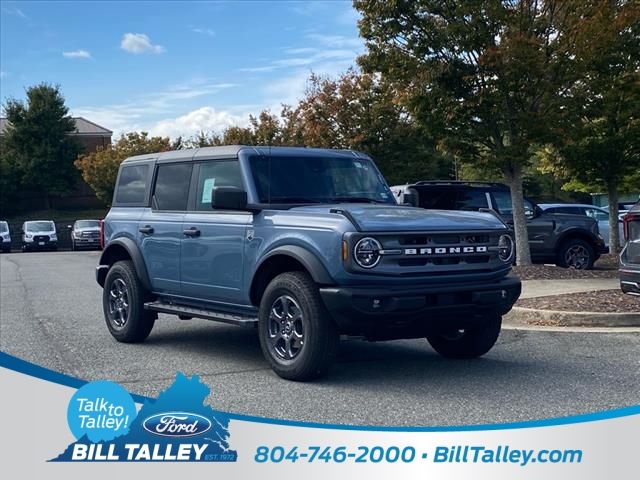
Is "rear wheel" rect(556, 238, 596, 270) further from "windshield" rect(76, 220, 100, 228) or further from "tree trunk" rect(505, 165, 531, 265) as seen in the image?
"windshield" rect(76, 220, 100, 228)

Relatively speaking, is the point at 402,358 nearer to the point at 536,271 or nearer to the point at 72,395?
the point at 72,395

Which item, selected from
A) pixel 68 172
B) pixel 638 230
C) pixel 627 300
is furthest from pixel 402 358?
pixel 68 172

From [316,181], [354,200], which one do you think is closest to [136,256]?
[316,181]

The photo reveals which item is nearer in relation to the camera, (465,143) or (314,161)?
(314,161)

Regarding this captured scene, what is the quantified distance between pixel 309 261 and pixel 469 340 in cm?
209

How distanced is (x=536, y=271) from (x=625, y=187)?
22.2 ft

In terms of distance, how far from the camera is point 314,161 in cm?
842

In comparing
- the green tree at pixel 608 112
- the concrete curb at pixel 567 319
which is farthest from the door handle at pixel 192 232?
the green tree at pixel 608 112

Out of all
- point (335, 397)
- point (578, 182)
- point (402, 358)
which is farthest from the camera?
point (578, 182)

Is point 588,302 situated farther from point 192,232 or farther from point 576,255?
point 576,255

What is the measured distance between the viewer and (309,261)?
6.89 m

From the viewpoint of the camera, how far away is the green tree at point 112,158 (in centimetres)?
4891

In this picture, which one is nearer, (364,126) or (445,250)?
(445,250)

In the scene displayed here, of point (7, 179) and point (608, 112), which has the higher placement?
point (7, 179)
